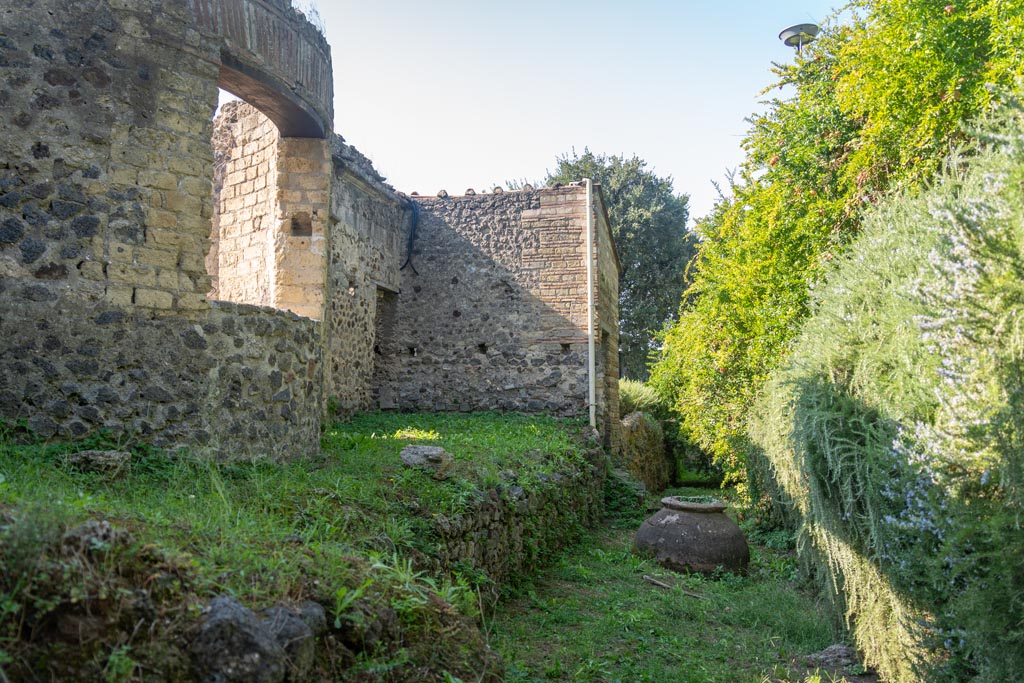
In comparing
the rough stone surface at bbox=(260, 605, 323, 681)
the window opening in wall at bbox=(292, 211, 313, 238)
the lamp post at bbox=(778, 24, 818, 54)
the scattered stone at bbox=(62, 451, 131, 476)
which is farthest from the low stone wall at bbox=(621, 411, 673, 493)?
the rough stone surface at bbox=(260, 605, 323, 681)

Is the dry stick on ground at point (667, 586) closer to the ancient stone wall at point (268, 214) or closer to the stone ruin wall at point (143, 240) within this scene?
the stone ruin wall at point (143, 240)

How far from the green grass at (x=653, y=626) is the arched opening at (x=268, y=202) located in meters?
3.66

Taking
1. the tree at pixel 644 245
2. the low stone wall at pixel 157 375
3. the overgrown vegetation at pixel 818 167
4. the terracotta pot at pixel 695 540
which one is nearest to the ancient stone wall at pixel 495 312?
the overgrown vegetation at pixel 818 167

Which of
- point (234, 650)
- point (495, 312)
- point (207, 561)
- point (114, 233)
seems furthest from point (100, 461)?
point (495, 312)

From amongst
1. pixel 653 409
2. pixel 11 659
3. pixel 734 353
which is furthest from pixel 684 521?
pixel 653 409

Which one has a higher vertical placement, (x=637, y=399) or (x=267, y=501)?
(x=637, y=399)

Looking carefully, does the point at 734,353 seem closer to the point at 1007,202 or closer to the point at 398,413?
the point at 398,413

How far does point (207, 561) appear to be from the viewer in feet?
9.04

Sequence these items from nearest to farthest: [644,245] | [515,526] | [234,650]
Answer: [234,650]
[515,526]
[644,245]

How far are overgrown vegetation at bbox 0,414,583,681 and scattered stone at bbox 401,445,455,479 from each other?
14 centimetres

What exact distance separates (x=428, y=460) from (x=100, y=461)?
2271mm

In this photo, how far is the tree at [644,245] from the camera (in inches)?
960

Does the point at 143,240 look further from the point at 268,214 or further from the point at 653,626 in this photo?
the point at 653,626

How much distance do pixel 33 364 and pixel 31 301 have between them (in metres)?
0.40
